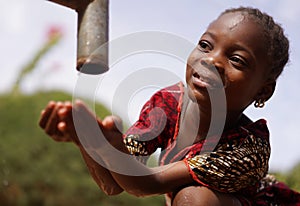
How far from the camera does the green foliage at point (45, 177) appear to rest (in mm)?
4301

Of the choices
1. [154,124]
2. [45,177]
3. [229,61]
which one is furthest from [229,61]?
[45,177]

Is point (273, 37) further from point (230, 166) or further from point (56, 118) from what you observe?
point (56, 118)

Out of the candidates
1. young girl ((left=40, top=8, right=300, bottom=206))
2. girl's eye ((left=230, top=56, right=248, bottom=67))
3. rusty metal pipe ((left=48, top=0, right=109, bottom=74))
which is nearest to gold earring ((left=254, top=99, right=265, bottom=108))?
young girl ((left=40, top=8, right=300, bottom=206))

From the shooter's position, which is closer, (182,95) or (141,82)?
(141,82)

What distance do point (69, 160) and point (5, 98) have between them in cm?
85

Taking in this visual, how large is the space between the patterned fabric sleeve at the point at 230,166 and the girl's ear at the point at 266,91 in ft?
0.40

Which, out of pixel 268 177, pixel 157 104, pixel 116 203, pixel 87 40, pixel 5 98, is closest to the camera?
pixel 87 40

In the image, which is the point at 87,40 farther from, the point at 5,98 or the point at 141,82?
the point at 5,98

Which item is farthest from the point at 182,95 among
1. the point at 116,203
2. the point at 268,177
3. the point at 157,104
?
the point at 116,203

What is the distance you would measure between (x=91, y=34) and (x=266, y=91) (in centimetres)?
50

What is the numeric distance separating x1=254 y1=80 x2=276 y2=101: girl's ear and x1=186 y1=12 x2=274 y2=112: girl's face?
0.20ft

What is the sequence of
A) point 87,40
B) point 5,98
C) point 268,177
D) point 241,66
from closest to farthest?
point 87,40 → point 241,66 → point 268,177 → point 5,98

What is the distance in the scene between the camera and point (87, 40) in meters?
1.06

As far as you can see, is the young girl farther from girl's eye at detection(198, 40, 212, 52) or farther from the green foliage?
the green foliage
